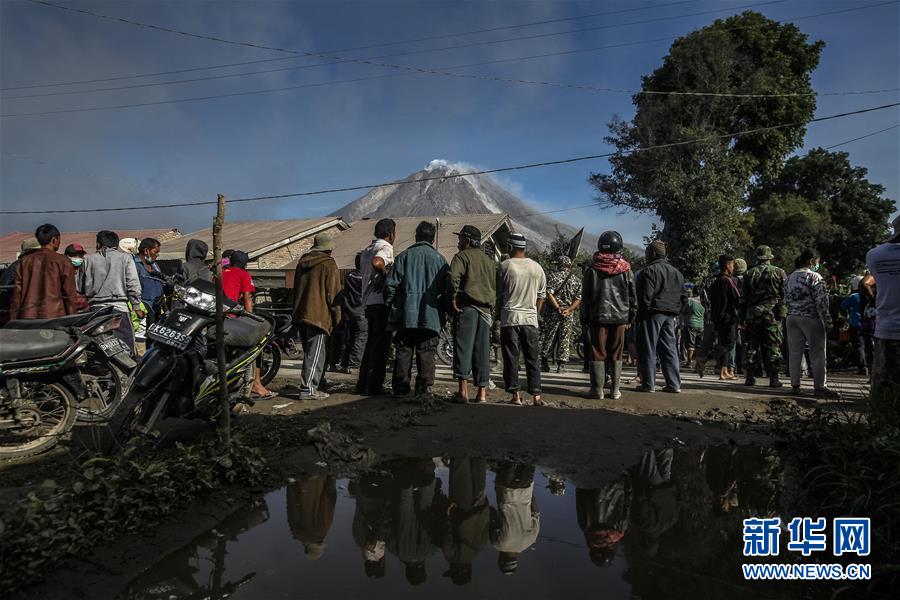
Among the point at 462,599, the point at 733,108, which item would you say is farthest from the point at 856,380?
the point at 733,108

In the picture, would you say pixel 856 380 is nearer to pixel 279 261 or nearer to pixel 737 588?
pixel 737 588

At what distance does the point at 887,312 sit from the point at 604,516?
3.03 m

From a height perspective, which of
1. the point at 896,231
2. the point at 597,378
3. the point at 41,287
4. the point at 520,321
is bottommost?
the point at 597,378

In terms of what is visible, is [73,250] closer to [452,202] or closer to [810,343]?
[810,343]

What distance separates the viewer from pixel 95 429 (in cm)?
471

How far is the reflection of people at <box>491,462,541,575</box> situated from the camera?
2.90 m

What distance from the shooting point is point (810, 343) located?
687 cm

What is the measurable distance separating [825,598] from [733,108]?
941 inches

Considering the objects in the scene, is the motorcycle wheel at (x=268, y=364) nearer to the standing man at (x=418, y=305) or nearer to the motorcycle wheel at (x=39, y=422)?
the standing man at (x=418, y=305)

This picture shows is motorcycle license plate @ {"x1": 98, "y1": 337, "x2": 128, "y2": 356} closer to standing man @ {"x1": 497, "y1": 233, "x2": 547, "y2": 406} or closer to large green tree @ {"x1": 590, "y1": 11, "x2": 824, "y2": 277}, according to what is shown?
standing man @ {"x1": 497, "y1": 233, "x2": 547, "y2": 406}

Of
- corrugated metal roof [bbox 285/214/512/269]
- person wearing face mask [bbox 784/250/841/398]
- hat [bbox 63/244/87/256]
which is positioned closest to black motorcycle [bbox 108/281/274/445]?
hat [bbox 63/244/87/256]

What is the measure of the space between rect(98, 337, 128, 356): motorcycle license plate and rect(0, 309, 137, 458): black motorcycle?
202 mm

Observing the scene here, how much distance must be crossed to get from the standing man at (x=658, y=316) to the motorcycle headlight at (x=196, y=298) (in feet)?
15.4

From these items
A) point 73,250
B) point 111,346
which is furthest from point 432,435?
point 73,250
